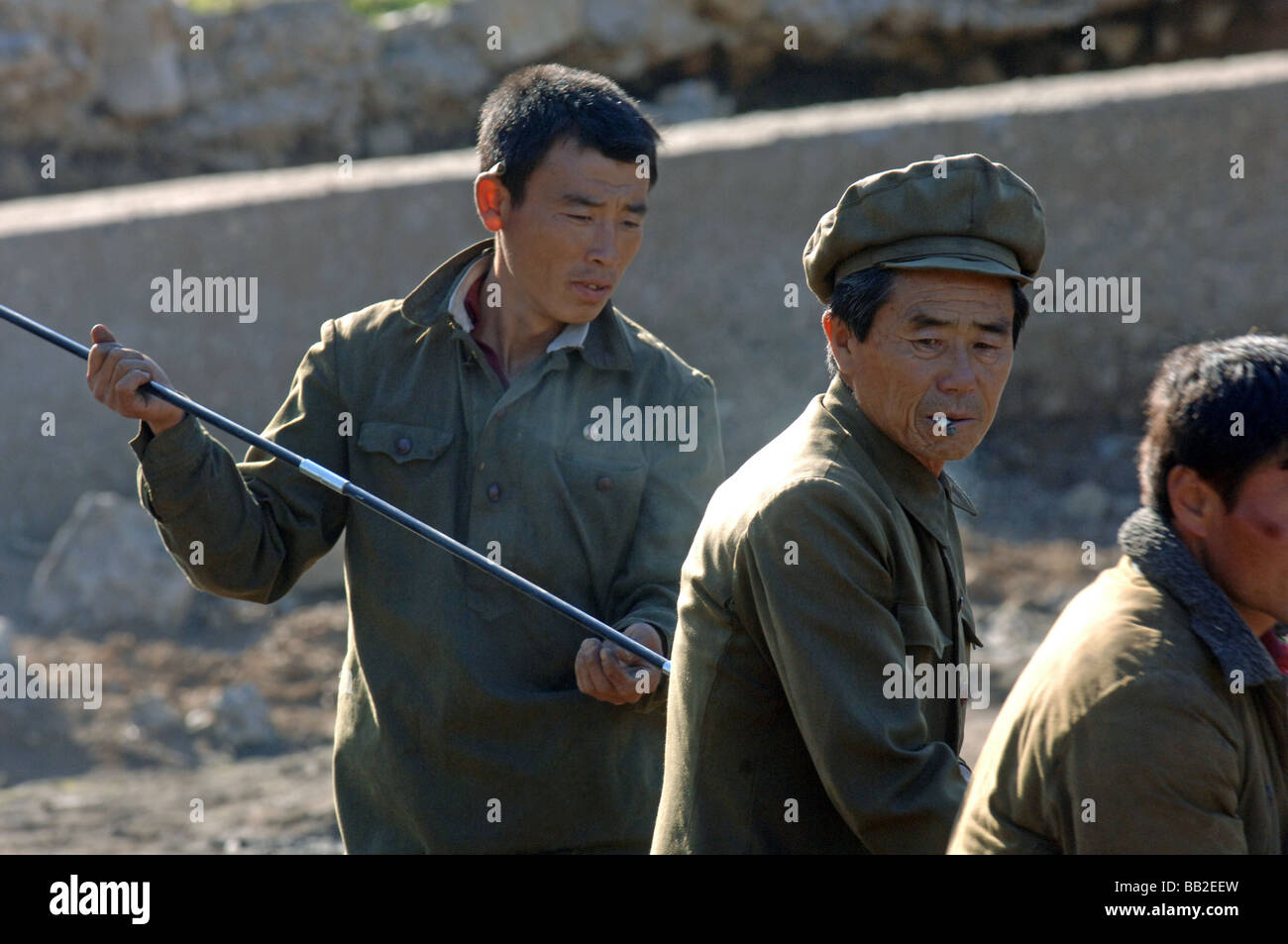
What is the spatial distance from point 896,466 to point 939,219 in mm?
324

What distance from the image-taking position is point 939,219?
2.16 meters

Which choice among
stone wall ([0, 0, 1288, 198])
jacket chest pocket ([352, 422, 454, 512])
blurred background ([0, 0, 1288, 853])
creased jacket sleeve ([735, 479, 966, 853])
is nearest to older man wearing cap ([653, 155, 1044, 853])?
creased jacket sleeve ([735, 479, 966, 853])

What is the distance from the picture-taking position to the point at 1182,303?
7750mm

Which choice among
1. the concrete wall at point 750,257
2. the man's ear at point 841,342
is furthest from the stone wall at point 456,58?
the man's ear at point 841,342

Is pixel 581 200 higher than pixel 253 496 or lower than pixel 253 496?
higher

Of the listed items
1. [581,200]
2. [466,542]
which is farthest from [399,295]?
[466,542]

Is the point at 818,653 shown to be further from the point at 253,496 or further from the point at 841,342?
the point at 253,496

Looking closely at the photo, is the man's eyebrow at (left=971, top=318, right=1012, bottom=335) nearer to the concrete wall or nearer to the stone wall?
the concrete wall

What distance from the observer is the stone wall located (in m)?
11.4

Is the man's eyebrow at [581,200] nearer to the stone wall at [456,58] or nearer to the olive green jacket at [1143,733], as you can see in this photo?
the olive green jacket at [1143,733]

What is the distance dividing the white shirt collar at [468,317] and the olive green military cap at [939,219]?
920mm

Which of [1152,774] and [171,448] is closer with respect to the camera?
[1152,774]

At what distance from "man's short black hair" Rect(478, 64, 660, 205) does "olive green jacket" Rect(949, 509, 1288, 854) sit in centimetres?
144

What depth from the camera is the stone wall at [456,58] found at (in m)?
11.4
